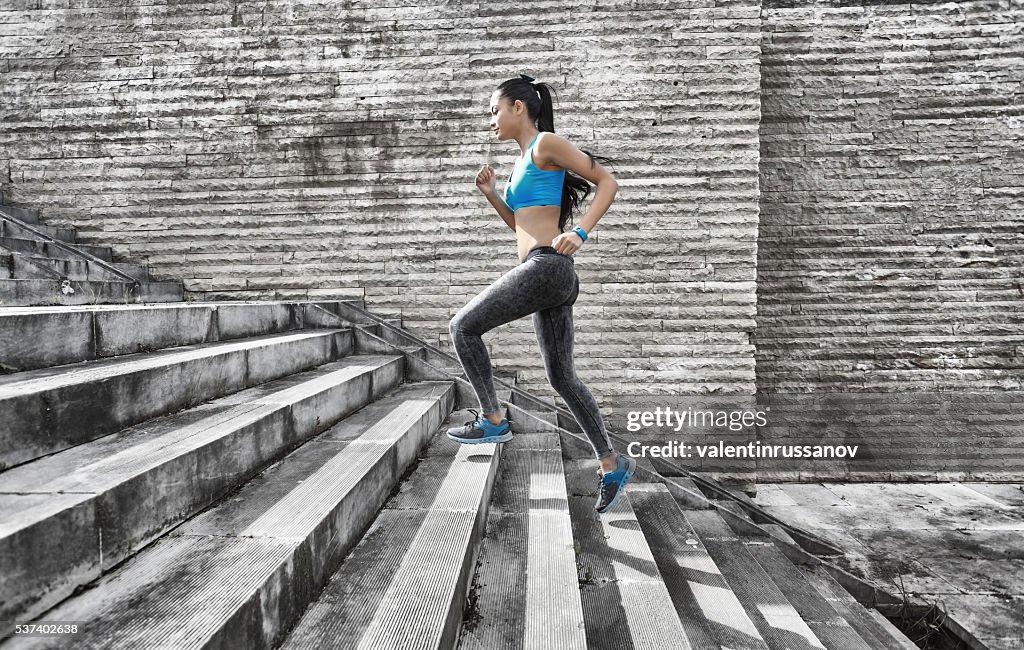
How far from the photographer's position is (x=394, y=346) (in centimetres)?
452

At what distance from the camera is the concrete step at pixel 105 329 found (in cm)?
176

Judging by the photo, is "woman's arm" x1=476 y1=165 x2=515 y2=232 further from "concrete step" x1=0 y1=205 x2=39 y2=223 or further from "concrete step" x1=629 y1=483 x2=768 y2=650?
"concrete step" x1=0 y1=205 x2=39 y2=223

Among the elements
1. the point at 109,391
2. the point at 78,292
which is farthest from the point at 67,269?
the point at 109,391

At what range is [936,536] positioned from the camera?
4.26 m

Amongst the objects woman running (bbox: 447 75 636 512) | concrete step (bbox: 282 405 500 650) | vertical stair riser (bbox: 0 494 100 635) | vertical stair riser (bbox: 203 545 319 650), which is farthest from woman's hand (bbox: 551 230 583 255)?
vertical stair riser (bbox: 0 494 100 635)

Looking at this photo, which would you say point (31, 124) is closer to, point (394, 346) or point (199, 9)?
point (199, 9)

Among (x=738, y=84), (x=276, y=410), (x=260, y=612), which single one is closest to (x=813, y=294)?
(x=738, y=84)

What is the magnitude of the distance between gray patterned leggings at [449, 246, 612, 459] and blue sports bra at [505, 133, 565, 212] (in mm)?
200

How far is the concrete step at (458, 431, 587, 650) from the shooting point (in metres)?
1.55

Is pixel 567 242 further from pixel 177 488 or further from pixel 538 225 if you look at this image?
pixel 177 488

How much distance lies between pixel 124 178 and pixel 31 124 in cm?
100

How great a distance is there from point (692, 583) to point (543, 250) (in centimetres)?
173

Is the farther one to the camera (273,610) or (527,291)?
(527,291)

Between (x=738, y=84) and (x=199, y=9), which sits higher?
(x=199, y=9)
